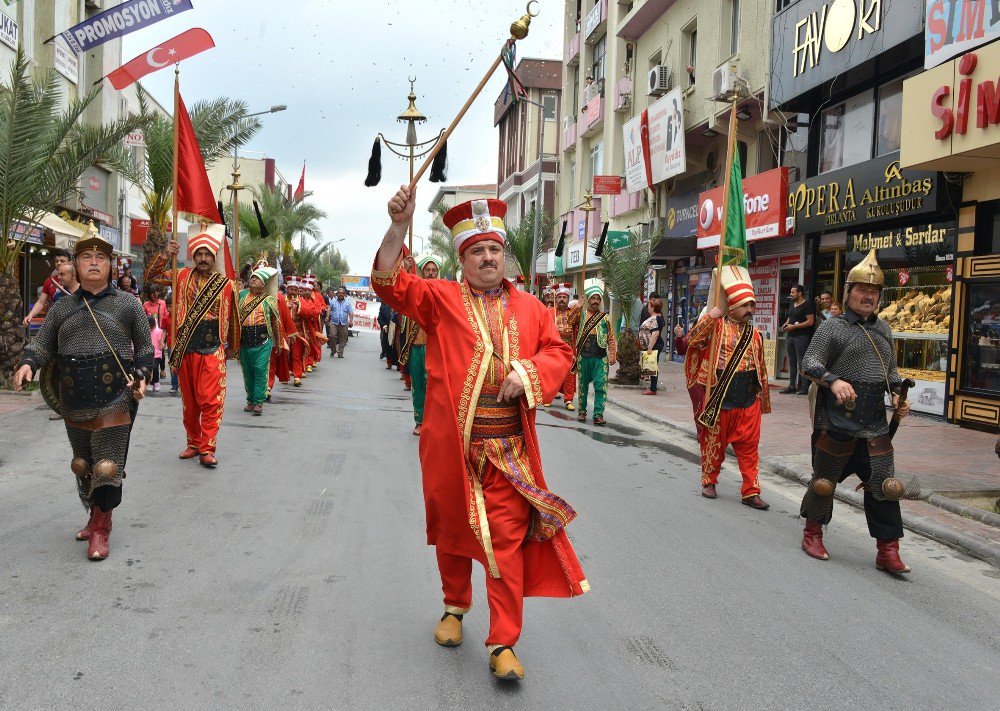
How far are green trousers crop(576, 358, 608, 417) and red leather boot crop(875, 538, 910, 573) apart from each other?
6597 millimetres

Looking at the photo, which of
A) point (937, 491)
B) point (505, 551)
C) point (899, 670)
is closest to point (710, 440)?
point (937, 491)

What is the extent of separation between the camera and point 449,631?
394cm

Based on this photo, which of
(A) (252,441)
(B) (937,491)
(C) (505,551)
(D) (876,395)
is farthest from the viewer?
(A) (252,441)

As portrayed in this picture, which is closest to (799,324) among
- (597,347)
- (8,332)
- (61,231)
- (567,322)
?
(567,322)

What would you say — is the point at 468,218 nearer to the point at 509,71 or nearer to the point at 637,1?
the point at 509,71

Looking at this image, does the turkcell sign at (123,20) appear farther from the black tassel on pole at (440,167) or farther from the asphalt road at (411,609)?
the black tassel on pole at (440,167)

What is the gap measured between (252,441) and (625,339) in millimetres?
10015

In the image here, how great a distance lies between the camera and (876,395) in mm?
5508

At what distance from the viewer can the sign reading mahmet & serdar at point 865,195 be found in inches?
493

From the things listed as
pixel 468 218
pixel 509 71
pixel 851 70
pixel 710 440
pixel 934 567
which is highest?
pixel 851 70

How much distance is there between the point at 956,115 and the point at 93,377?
33.0 feet

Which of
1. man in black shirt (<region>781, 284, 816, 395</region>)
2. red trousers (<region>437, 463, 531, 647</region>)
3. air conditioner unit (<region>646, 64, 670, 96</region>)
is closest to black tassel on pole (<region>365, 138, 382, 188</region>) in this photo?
red trousers (<region>437, 463, 531, 647</region>)

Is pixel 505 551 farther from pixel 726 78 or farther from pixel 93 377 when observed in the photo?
pixel 726 78

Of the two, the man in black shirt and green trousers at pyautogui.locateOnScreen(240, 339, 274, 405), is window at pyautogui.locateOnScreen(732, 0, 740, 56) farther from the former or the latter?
green trousers at pyautogui.locateOnScreen(240, 339, 274, 405)
